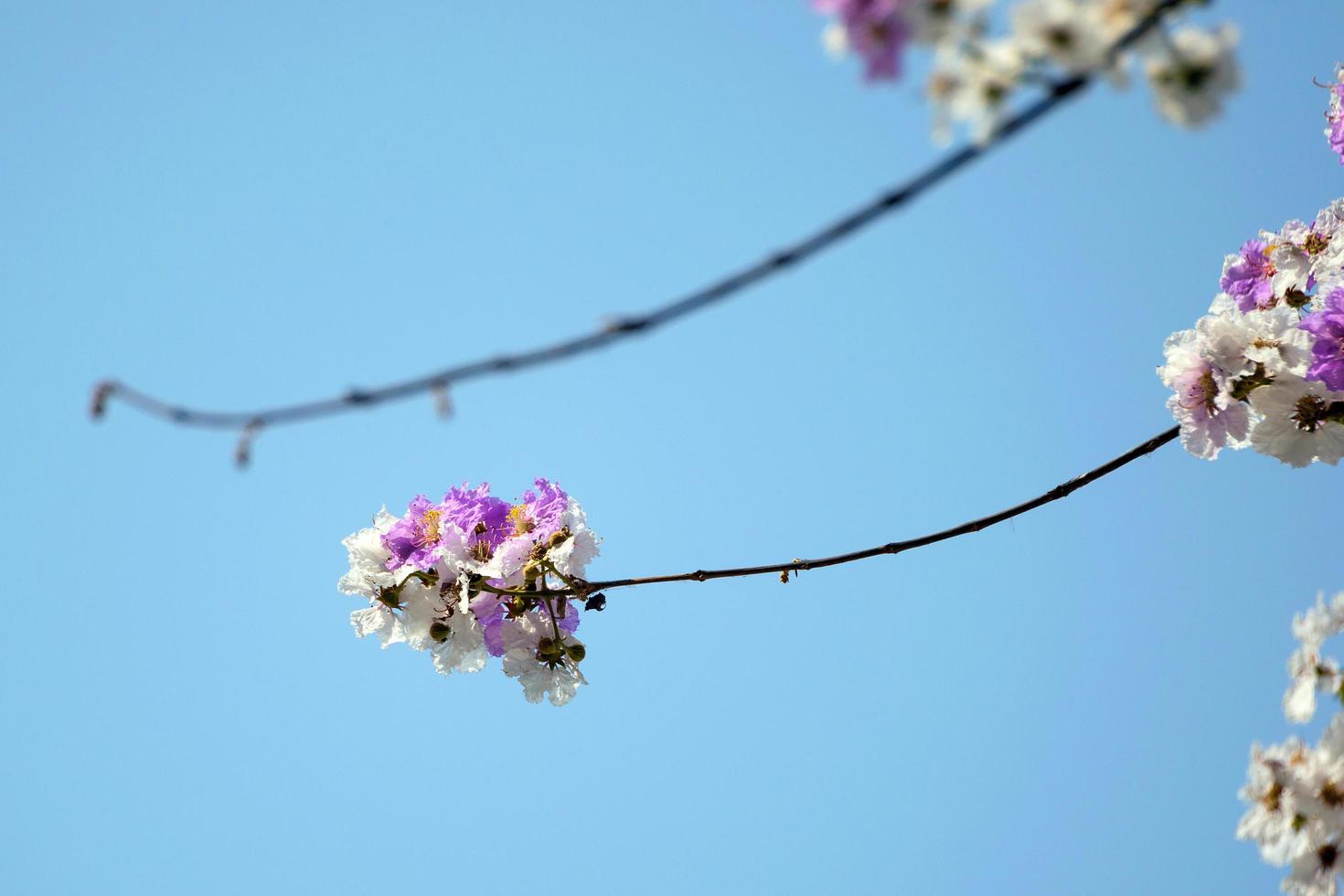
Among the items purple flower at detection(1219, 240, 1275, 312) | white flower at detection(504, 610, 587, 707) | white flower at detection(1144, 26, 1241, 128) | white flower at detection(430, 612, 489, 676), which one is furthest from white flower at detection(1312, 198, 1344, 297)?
white flower at detection(430, 612, 489, 676)

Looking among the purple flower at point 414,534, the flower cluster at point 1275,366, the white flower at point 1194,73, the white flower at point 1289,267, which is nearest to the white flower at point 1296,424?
the flower cluster at point 1275,366

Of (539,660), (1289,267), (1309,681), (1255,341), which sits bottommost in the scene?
(1309,681)

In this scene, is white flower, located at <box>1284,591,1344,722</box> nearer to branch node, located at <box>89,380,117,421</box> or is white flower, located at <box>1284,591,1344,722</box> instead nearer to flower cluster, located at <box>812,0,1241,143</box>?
flower cluster, located at <box>812,0,1241,143</box>

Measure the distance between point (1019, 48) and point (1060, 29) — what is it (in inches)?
2.2

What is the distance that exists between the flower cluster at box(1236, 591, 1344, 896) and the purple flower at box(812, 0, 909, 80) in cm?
190

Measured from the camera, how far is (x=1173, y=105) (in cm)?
158

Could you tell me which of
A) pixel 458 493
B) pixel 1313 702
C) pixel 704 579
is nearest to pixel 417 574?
pixel 458 493

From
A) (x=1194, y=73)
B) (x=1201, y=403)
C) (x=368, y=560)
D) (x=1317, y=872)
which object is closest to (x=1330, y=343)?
(x=1201, y=403)

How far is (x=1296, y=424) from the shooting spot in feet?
10.7

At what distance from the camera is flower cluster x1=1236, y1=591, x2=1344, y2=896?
276cm

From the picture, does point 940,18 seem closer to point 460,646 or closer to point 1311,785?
point 1311,785

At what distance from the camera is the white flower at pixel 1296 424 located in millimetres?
3223

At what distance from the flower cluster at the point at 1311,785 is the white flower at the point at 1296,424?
58 centimetres

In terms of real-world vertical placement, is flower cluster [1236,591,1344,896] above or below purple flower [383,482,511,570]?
below
